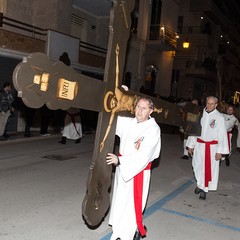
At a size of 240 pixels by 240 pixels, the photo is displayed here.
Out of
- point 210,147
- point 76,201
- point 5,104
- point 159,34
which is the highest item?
point 159,34

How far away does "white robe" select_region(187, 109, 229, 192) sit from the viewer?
633 centimetres

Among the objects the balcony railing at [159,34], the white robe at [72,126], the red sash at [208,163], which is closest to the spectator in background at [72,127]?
the white robe at [72,126]

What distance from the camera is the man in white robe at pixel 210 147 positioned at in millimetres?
6324

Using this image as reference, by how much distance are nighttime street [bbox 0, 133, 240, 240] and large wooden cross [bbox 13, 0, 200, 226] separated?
4.81 feet

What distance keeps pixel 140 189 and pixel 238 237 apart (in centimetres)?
172

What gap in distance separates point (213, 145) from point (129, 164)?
10.4 ft

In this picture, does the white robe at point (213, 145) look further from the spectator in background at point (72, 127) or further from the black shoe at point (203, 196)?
the spectator in background at point (72, 127)

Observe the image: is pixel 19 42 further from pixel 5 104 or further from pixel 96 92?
pixel 96 92

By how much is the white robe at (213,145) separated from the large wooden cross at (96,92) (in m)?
3.10

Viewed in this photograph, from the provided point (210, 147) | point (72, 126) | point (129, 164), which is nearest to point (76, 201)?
point (129, 164)

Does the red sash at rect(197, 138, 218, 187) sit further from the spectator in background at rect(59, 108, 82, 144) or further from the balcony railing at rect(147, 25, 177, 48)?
the balcony railing at rect(147, 25, 177, 48)

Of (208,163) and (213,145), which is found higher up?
(213,145)

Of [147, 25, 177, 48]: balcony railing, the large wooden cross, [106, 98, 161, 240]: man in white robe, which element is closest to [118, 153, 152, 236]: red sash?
[106, 98, 161, 240]: man in white robe

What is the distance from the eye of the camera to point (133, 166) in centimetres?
367
